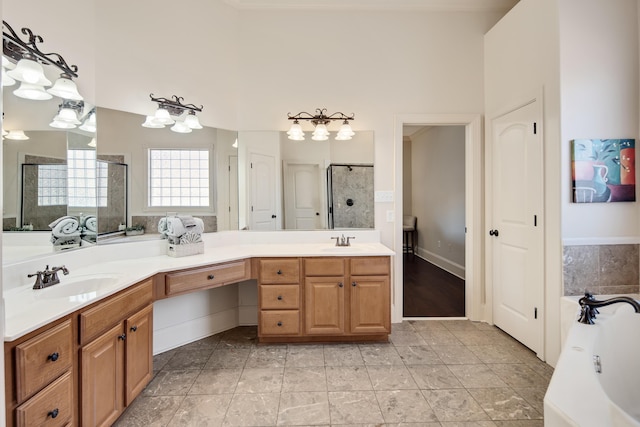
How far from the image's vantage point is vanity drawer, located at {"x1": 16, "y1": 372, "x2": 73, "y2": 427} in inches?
43.3

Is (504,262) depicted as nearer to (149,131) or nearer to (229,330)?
(229,330)

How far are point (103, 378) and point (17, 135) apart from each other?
1386mm

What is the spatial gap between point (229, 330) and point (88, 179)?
1.76m

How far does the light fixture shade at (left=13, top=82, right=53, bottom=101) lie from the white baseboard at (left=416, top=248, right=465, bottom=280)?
195 inches

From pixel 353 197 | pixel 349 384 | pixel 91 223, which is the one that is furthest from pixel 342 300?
pixel 91 223

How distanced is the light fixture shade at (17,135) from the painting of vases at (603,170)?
11.5 feet

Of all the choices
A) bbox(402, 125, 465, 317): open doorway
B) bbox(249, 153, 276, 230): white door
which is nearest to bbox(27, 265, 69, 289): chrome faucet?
bbox(249, 153, 276, 230): white door

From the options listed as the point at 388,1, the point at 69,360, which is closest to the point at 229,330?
the point at 69,360

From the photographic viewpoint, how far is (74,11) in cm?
200

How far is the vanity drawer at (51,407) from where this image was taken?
1.10 metres

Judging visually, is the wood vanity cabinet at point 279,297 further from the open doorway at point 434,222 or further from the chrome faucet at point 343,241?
the open doorway at point 434,222

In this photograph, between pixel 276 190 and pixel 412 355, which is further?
pixel 276 190

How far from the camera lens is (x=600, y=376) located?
1.35 meters

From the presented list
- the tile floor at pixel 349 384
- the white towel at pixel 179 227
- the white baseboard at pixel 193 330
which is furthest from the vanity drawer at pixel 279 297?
the white towel at pixel 179 227
